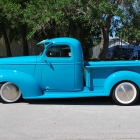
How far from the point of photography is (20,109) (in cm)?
591

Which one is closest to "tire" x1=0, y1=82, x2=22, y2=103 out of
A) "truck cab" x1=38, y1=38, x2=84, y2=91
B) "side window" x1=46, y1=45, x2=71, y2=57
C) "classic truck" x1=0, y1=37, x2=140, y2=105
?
"classic truck" x1=0, y1=37, x2=140, y2=105

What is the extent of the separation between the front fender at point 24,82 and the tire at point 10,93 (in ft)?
0.58

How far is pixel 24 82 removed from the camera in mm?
6152

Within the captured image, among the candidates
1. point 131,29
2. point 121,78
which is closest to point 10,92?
point 121,78

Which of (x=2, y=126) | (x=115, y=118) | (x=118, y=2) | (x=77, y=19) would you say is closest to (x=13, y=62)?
(x=2, y=126)

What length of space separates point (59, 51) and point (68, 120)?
6.79 feet

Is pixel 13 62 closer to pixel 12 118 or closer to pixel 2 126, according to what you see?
pixel 12 118

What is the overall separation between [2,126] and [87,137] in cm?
177

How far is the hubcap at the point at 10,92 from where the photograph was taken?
6.30 metres

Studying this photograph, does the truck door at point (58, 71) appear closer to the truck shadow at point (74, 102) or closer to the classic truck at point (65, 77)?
the classic truck at point (65, 77)

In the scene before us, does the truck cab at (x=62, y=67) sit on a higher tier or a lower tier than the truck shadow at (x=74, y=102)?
higher

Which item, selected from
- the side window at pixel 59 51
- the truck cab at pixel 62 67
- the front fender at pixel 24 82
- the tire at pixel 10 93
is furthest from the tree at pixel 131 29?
the tire at pixel 10 93

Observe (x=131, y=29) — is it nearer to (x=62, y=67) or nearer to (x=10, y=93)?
(x=62, y=67)

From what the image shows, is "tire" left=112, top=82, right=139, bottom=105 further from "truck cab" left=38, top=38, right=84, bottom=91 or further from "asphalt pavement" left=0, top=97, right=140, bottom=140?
"truck cab" left=38, top=38, right=84, bottom=91
